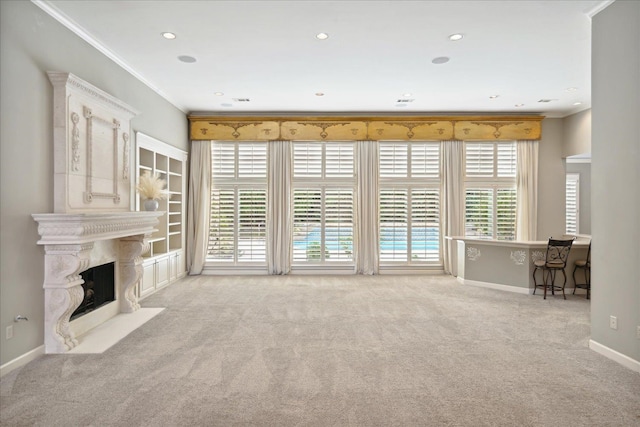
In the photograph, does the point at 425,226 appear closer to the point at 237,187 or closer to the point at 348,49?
the point at 237,187

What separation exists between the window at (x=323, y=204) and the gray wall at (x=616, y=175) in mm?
4697

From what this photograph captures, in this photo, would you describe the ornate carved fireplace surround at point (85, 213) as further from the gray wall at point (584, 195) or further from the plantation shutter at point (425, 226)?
the gray wall at point (584, 195)

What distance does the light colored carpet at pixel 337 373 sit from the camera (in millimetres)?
2557

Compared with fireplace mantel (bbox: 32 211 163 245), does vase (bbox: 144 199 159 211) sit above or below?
above

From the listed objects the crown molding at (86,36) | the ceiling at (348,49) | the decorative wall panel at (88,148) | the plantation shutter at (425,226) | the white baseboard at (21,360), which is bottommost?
the white baseboard at (21,360)

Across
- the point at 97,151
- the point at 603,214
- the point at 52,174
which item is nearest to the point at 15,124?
the point at 52,174

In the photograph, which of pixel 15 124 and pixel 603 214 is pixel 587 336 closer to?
pixel 603 214

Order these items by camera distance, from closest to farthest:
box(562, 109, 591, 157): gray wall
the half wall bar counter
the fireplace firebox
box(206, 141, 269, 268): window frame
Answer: the fireplace firebox → the half wall bar counter → box(562, 109, 591, 157): gray wall → box(206, 141, 269, 268): window frame

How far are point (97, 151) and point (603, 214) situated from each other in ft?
17.4

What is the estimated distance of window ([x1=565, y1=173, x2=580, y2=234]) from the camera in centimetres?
922

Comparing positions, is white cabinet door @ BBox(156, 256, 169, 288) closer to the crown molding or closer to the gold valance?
the gold valance

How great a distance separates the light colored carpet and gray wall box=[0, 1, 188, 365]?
0.49 meters

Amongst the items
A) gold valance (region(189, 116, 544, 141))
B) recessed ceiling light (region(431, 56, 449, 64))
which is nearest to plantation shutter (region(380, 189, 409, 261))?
gold valance (region(189, 116, 544, 141))

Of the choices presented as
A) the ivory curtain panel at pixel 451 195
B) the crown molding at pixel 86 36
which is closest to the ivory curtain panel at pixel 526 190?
the ivory curtain panel at pixel 451 195
